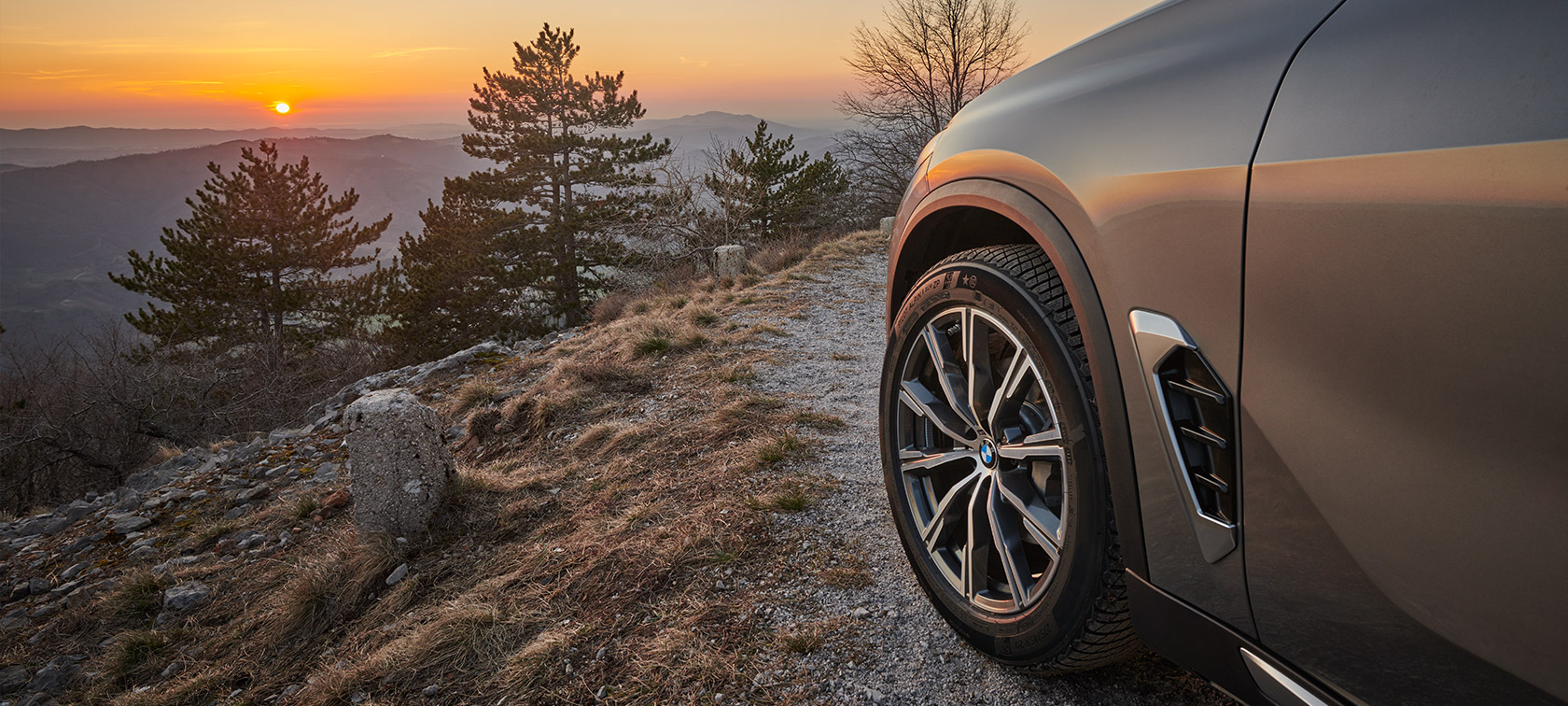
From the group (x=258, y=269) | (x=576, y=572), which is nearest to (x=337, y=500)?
(x=576, y=572)

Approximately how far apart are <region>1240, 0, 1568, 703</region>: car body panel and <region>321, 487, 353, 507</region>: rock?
19.7 ft

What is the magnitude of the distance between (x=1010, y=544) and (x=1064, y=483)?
0.28 meters

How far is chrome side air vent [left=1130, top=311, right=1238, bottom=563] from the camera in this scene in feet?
3.93

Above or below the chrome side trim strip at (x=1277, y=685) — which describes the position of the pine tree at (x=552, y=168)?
above

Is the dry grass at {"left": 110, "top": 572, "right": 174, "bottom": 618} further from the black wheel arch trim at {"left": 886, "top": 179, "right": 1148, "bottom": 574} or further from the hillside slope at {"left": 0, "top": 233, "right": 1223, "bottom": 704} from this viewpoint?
the black wheel arch trim at {"left": 886, "top": 179, "right": 1148, "bottom": 574}

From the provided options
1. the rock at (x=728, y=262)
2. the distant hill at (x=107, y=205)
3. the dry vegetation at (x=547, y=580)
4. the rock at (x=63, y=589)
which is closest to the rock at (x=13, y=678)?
the dry vegetation at (x=547, y=580)

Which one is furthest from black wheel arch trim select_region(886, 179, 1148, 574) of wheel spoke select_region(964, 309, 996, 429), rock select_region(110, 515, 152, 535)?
rock select_region(110, 515, 152, 535)

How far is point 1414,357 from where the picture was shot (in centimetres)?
92

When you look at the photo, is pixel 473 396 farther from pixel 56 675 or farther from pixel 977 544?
pixel 977 544

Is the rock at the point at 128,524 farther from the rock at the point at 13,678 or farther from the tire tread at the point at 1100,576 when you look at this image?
the tire tread at the point at 1100,576

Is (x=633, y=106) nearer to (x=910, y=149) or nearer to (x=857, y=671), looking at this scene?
(x=910, y=149)

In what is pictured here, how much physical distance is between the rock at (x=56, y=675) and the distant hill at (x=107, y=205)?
8086 cm

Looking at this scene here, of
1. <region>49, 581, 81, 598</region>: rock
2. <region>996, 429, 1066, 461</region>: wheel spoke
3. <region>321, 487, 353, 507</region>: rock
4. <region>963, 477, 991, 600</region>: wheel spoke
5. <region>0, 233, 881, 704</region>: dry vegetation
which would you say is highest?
<region>996, 429, 1066, 461</region>: wheel spoke

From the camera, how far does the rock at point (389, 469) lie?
4.05 metres
